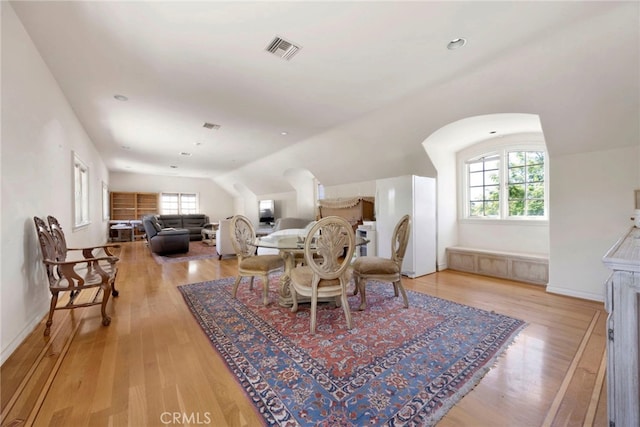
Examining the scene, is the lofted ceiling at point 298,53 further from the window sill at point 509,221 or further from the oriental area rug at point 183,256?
the oriental area rug at point 183,256

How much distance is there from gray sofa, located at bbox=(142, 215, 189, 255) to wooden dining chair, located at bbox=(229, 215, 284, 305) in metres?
3.97

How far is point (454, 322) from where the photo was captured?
2.47m

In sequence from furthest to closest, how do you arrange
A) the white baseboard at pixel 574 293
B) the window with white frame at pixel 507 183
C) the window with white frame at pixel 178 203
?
the window with white frame at pixel 178 203 → the window with white frame at pixel 507 183 → the white baseboard at pixel 574 293

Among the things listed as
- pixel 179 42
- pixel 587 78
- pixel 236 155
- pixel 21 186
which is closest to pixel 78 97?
pixel 21 186

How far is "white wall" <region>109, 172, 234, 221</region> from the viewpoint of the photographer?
10.1 metres

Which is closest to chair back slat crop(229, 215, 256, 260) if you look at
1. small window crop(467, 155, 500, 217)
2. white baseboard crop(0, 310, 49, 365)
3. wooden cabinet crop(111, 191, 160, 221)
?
white baseboard crop(0, 310, 49, 365)

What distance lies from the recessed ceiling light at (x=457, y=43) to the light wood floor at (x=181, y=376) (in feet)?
8.61

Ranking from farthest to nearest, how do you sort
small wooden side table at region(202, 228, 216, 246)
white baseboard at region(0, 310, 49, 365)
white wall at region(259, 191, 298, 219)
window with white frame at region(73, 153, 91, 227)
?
white wall at region(259, 191, 298, 219) < small wooden side table at region(202, 228, 216, 246) < window with white frame at region(73, 153, 91, 227) < white baseboard at region(0, 310, 49, 365)

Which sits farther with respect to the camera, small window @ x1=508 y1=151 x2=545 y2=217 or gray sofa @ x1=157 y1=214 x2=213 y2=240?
gray sofa @ x1=157 y1=214 x2=213 y2=240

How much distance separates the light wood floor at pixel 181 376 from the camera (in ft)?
4.50

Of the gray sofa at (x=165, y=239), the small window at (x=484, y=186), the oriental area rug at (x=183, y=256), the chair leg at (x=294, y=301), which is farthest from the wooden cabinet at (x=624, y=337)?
the gray sofa at (x=165, y=239)

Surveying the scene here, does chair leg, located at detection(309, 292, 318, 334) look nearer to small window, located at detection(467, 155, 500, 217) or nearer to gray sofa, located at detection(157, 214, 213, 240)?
small window, located at detection(467, 155, 500, 217)

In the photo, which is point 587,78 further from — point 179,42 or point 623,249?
point 179,42

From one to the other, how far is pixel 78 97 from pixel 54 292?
2.79 metres
